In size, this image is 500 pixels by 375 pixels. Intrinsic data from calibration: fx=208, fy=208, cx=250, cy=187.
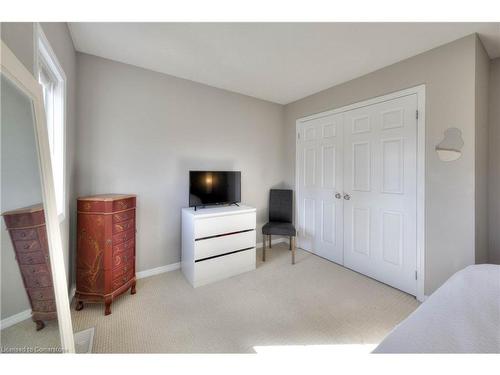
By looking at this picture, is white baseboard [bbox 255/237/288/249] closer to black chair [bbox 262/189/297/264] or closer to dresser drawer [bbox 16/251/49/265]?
black chair [bbox 262/189/297/264]

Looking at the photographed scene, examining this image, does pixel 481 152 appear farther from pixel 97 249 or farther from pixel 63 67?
pixel 63 67

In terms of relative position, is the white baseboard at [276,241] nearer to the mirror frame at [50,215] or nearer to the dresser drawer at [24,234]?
the mirror frame at [50,215]

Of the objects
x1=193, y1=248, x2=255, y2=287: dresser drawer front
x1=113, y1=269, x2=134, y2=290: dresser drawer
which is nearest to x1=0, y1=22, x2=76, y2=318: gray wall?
x1=113, y1=269, x2=134, y2=290: dresser drawer

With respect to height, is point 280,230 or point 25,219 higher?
point 25,219

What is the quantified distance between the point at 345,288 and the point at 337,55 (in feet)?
8.01

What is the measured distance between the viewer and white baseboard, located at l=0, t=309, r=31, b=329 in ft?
2.62

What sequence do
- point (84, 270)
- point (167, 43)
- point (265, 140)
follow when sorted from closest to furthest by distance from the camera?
point (84, 270) → point (167, 43) → point (265, 140)

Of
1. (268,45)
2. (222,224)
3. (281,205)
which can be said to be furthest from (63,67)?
(281,205)

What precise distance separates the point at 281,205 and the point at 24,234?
287 centimetres

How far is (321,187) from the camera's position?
304cm

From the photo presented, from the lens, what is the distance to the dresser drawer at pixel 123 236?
184cm
